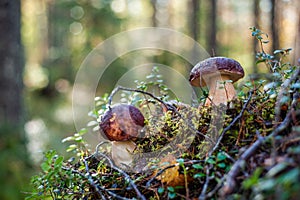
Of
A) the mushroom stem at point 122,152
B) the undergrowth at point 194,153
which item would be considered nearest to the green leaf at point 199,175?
the undergrowth at point 194,153

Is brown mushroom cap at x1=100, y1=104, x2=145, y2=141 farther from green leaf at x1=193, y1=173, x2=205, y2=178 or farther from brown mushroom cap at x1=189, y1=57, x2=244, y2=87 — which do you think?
green leaf at x1=193, y1=173, x2=205, y2=178

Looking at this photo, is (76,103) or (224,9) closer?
(76,103)

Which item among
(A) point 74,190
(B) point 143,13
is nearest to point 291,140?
(A) point 74,190

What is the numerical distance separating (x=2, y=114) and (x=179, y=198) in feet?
15.1

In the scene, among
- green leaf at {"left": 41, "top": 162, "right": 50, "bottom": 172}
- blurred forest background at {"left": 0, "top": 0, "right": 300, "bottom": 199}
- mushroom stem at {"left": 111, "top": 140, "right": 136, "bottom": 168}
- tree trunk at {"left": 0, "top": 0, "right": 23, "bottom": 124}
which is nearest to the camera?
green leaf at {"left": 41, "top": 162, "right": 50, "bottom": 172}

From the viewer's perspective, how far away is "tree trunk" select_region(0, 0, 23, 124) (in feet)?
17.1

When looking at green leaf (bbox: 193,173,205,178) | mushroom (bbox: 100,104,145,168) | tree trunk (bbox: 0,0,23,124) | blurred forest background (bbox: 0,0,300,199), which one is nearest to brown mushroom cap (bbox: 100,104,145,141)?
mushroom (bbox: 100,104,145,168)

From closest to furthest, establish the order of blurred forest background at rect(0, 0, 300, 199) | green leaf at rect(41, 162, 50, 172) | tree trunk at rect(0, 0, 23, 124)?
green leaf at rect(41, 162, 50, 172) < blurred forest background at rect(0, 0, 300, 199) < tree trunk at rect(0, 0, 23, 124)

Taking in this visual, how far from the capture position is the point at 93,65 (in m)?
11.2

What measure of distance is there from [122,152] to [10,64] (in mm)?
4172

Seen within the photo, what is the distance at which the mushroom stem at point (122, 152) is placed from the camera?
1.62 metres

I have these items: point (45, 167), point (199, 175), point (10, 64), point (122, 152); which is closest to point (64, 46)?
point (10, 64)

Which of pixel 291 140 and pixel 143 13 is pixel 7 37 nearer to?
pixel 291 140

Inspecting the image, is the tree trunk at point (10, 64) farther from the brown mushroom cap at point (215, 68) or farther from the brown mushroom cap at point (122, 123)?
the brown mushroom cap at point (215, 68)
